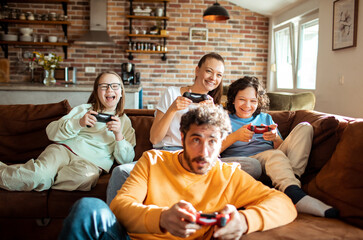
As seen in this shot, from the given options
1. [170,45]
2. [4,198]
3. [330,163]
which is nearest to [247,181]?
[330,163]

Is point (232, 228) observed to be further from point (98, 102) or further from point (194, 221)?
point (98, 102)

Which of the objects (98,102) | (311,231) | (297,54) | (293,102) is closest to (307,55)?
(297,54)

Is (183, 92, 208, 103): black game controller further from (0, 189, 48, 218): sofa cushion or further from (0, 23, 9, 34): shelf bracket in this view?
(0, 23, 9, 34): shelf bracket

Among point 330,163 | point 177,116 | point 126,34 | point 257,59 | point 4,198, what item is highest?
point 126,34

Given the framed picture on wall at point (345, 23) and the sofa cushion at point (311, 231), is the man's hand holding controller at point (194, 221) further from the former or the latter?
the framed picture on wall at point (345, 23)

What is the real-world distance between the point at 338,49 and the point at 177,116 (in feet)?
7.92

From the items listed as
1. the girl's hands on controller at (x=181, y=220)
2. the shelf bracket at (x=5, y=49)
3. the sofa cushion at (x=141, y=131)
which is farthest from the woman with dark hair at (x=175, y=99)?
the shelf bracket at (x=5, y=49)

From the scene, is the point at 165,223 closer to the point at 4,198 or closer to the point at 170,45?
the point at 4,198

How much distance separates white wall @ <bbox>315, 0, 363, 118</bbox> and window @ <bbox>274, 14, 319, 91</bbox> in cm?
46

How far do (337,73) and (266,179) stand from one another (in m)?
2.36

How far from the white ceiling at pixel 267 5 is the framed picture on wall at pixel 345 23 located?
1217mm

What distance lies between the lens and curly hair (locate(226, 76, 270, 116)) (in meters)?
2.06

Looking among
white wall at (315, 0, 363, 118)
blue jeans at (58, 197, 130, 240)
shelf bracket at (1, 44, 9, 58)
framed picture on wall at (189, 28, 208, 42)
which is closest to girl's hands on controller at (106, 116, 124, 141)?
blue jeans at (58, 197, 130, 240)

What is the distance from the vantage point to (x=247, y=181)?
1338 mm
